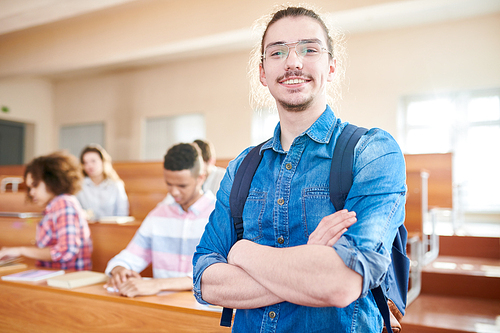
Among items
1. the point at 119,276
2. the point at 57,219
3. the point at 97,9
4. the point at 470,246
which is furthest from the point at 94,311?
the point at 97,9

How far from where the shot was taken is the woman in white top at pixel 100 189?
3816 millimetres

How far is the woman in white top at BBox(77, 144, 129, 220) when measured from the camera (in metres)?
3.82

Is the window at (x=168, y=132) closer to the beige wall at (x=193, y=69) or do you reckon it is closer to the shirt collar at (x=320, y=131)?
the beige wall at (x=193, y=69)

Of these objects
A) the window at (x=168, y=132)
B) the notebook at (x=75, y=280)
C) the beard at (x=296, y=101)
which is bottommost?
the notebook at (x=75, y=280)

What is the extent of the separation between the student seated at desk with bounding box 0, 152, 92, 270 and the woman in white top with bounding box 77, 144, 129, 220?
1.31 metres

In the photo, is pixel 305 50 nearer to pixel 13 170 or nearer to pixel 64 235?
pixel 64 235

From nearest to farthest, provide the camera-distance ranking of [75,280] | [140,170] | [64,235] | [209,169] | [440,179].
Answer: [75,280] → [64,235] → [209,169] → [440,179] → [140,170]

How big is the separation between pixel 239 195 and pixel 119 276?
94cm

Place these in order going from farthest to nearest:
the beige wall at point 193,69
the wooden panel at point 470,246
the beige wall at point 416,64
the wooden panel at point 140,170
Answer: the beige wall at point 416,64 → the beige wall at point 193,69 → the wooden panel at point 140,170 → the wooden panel at point 470,246

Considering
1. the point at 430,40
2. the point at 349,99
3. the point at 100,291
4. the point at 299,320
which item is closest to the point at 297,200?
the point at 299,320

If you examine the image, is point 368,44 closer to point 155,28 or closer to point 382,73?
point 382,73

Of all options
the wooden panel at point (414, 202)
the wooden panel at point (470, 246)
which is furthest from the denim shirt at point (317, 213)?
the wooden panel at point (470, 246)

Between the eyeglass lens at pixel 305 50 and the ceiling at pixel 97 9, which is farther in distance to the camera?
the ceiling at pixel 97 9

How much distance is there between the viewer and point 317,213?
Result: 91 cm
